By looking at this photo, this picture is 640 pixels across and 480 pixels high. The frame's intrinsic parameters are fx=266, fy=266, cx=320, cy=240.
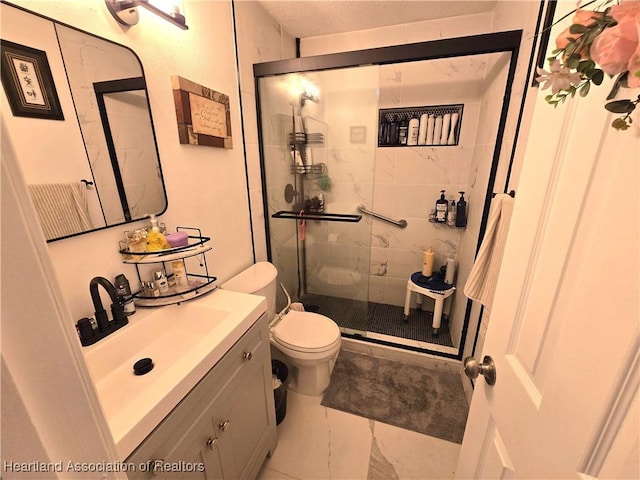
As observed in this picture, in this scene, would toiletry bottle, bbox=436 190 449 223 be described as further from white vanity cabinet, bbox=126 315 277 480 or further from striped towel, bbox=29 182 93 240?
striped towel, bbox=29 182 93 240

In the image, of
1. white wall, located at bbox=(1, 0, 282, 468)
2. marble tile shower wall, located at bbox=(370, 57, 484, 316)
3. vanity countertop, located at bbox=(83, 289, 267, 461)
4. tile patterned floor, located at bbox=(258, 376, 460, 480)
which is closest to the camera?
white wall, located at bbox=(1, 0, 282, 468)

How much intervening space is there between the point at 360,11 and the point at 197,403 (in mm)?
2303

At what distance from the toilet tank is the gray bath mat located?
719 millimetres

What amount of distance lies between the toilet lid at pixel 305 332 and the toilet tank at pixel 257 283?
13 cm

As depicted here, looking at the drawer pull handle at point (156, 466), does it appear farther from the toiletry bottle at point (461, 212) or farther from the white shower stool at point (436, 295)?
the toiletry bottle at point (461, 212)

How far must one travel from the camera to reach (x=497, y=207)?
1.24 m

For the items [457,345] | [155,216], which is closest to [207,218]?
[155,216]

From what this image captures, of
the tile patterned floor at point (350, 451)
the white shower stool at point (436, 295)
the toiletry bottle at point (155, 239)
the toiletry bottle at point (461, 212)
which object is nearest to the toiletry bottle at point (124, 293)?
the toiletry bottle at point (155, 239)

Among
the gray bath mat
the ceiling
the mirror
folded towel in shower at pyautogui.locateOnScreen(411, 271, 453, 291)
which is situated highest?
the ceiling

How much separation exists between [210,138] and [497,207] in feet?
4.75

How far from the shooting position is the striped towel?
0.79m

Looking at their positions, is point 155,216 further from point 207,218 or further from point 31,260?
point 31,260

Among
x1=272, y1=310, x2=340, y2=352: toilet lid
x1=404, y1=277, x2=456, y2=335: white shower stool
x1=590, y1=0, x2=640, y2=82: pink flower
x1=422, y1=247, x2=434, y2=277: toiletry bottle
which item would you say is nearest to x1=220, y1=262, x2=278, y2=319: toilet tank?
x1=272, y1=310, x2=340, y2=352: toilet lid

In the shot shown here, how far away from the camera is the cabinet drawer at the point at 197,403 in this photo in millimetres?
691
